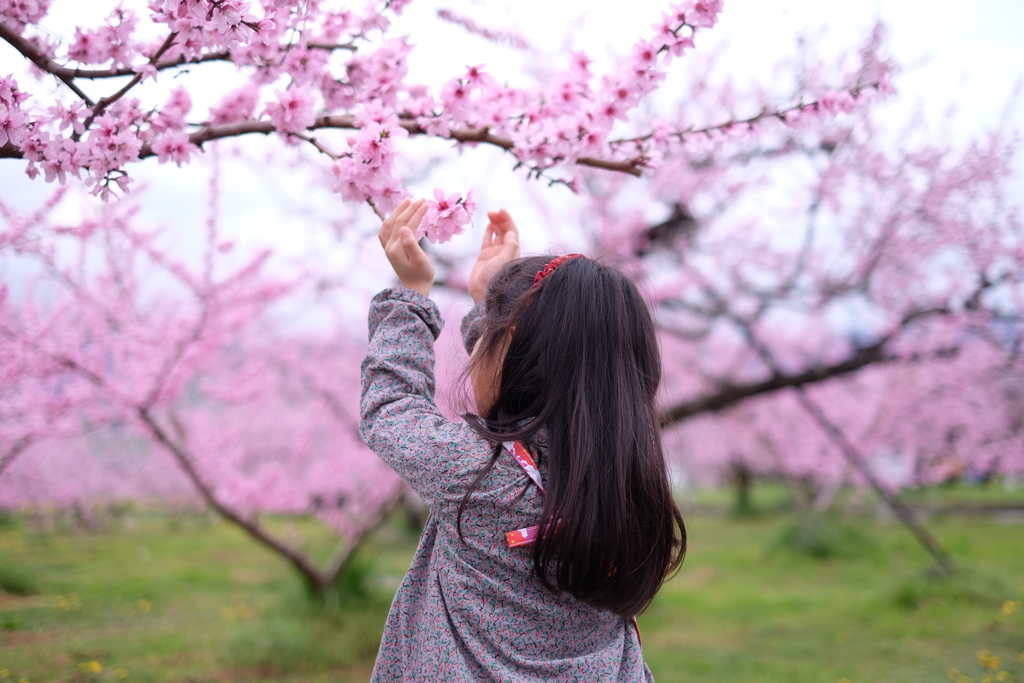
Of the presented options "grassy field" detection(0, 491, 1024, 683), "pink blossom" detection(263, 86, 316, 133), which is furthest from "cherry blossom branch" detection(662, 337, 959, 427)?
"pink blossom" detection(263, 86, 316, 133)

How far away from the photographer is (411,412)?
1170 millimetres

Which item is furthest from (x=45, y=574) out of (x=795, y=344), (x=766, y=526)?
(x=766, y=526)

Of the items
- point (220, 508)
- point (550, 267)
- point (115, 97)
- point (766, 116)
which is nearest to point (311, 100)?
point (115, 97)

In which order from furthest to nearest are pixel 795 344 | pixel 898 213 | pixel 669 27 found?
1. pixel 795 344
2. pixel 898 213
3. pixel 669 27

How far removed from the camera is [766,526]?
38.4 feet

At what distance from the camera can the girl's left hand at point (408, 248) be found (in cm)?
126

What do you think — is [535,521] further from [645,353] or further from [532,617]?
[645,353]

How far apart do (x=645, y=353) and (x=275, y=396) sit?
812 centimetres

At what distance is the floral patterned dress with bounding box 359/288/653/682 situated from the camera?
3.75 feet

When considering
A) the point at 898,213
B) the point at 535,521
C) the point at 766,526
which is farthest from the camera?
the point at 766,526

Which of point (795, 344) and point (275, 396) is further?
point (795, 344)

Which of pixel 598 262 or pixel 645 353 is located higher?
pixel 598 262

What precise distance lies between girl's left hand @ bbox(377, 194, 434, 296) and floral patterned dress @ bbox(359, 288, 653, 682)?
0.14ft

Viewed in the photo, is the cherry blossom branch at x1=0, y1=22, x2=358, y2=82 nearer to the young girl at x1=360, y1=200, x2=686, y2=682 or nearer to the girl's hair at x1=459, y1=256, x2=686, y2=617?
the young girl at x1=360, y1=200, x2=686, y2=682
